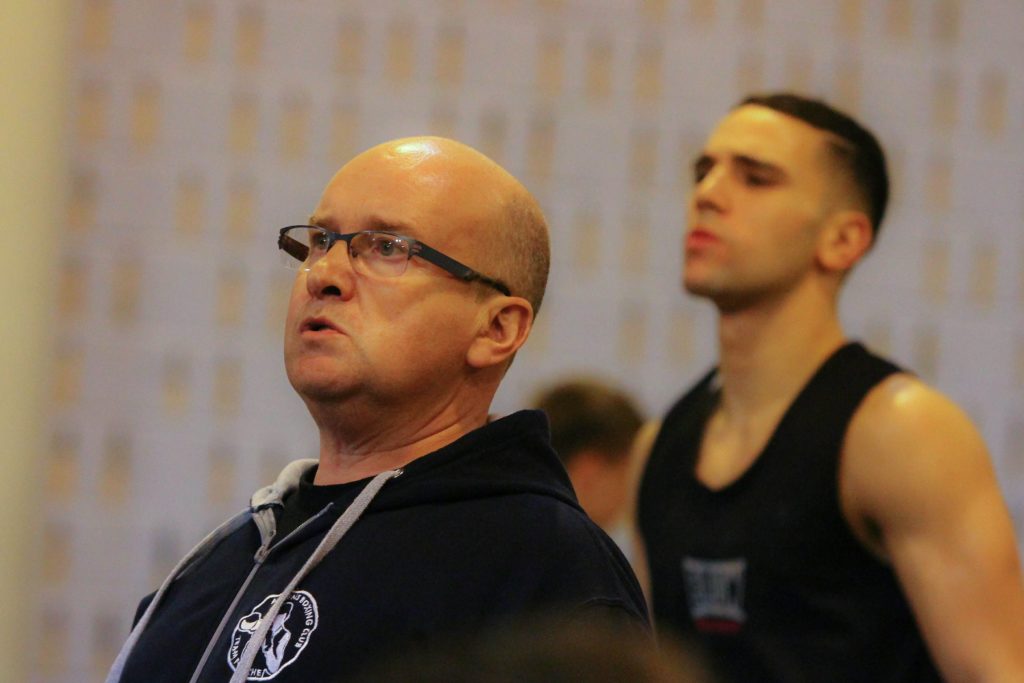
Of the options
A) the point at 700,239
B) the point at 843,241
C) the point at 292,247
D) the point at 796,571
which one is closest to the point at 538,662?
the point at 292,247

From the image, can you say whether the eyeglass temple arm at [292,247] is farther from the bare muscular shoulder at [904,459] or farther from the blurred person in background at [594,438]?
the blurred person in background at [594,438]

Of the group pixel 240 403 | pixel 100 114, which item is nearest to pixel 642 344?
pixel 240 403

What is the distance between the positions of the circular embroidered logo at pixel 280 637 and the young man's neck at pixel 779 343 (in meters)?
1.36

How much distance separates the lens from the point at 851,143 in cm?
272

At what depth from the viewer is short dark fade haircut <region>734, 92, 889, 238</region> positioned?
2.71 meters

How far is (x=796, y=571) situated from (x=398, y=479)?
1.05 metres

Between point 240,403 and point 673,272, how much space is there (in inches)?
76.5

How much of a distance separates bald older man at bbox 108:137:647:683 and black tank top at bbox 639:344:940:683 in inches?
34.4

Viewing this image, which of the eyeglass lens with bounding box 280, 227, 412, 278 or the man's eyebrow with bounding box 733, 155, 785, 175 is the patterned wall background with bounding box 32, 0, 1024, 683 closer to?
the man's eyebrow with bounding box 733, 155, 785, 175

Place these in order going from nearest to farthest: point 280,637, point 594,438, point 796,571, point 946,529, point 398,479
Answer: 1. point 280,637
2. point 398,479
3. point 946,529
4. point 796,571
5. point 594,438

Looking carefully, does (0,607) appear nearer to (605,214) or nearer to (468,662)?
(468,662)

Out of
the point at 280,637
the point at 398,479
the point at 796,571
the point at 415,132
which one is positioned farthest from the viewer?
the point at 415,132

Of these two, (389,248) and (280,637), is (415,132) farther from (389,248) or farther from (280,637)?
(280,637)

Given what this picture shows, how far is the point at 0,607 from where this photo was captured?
7.50ft
